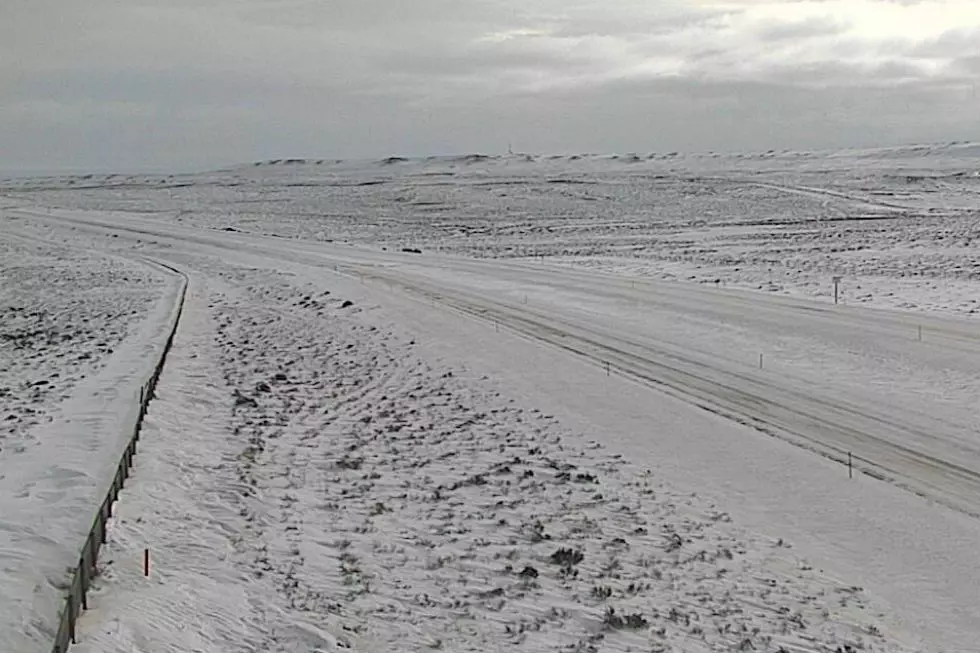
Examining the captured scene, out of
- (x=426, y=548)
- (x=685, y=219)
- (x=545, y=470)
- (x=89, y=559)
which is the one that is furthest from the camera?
(x=685, y=219)

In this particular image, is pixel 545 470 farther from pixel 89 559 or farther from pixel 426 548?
pixel 89 559

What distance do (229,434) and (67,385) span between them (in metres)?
4.50

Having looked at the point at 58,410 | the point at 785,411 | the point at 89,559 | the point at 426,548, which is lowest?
the point at 785,411

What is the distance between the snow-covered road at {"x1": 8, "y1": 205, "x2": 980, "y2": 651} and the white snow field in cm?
6

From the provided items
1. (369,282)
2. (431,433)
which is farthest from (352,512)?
(369,282)

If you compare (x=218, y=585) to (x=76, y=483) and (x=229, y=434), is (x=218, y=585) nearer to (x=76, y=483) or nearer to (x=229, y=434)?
(x=76, y=483)

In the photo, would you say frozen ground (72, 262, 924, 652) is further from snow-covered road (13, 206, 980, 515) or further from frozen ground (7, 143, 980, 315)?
frozen ground (7, 143, 980, 315)

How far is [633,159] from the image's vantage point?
16425 centimetres

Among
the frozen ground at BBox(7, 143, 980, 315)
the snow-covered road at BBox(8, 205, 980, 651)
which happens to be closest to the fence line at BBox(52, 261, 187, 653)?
the snow-covered road at BBox(8, 205, 980, 651)

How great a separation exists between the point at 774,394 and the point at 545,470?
554 centimetres

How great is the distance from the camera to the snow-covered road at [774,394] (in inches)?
399

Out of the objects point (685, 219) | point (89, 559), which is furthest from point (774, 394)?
point (685, 219)

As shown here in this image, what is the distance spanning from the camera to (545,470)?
12648 mm

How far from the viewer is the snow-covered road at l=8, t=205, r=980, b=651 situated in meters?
10.1
